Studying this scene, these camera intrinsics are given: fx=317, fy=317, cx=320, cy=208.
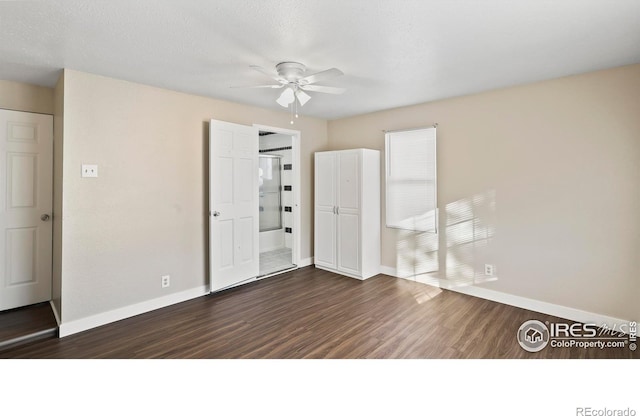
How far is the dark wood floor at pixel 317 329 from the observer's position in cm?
249

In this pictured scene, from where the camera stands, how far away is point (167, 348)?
2.56 m

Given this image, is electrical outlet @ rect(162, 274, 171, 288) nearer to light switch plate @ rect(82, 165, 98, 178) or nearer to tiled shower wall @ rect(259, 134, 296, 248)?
light switch plate @ rect(82, 165, 98, 178)

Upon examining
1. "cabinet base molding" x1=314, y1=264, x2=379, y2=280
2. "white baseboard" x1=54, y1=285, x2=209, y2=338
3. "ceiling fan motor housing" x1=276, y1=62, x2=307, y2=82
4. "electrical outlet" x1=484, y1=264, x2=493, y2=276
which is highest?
"ceiling fan motor housing" x1=276, y1=62, x2=307, y2=82

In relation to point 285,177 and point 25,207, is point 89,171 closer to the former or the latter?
point 25,207

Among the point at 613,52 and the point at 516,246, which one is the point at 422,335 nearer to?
the point at 516,246

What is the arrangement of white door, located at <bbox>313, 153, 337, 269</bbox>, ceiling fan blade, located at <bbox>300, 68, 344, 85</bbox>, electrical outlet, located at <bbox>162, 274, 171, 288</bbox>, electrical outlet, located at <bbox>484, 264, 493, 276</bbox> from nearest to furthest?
1. ceiling fan blade, located at <bbox>300, 68, 344, 85</bbox>
2. electrical outlet, located at <bbox>162, 274, 171, 288</bbox>
3. electrical outlet, located at <bbox>484, 264, 493, 276</bbox>
4. white door, located at <bbox>313, 153, 337, 269</bbox>

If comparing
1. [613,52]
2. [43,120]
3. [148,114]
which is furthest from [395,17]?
[43,120]

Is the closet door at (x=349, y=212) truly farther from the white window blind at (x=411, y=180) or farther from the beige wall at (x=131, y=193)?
the beige wall at (x=131, y=193)

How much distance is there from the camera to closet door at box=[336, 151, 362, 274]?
441cm

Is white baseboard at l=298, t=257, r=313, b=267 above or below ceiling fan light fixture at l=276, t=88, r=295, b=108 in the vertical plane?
below

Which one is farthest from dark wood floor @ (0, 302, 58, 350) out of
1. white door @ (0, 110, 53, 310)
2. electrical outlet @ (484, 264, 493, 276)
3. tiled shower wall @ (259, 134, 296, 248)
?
electrical outlet @ (484, 264, 493, 276)

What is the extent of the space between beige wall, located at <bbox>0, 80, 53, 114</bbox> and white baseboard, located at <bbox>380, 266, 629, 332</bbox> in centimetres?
492

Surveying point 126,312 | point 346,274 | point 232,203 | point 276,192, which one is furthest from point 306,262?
point 126,312
